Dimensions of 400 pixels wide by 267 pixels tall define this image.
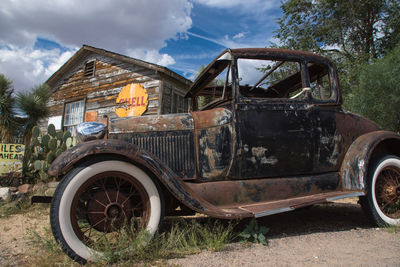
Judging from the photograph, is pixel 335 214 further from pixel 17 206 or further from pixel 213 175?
pixel 17 206

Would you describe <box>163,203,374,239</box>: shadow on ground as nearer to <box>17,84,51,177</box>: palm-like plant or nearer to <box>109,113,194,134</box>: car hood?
<box>109,113,194,134</box>: car hood

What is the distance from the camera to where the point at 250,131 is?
8.83 ft

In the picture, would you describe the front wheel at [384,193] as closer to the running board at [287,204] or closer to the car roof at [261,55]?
the running board at [287,204]

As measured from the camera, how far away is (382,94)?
741cm

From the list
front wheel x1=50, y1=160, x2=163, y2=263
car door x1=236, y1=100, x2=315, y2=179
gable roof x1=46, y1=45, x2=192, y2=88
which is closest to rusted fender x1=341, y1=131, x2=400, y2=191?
car door x1=236, y1=100, x2=315, y2=179

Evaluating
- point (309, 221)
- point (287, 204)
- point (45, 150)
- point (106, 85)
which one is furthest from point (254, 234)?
point (106, 85)

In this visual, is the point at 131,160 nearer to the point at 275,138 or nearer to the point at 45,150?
the point at 275,138

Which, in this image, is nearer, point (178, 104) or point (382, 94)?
point (382, 94)

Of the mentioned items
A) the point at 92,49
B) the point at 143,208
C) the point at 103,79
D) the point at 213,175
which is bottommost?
the point at 143,208

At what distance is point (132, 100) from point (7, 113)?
13.5ft

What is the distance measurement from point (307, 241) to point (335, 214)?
1.53m

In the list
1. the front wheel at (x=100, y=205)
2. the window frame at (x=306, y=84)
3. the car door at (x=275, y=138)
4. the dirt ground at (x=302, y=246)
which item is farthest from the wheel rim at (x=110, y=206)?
the window frame at (x=306, y=84)

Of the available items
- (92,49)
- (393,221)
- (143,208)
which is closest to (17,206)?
(143,208)

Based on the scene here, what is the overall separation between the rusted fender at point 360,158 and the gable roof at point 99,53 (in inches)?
258
